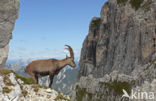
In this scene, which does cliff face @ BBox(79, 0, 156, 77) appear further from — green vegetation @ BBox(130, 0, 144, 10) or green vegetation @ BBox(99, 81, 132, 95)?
green vegetation @ BBox(99, 81, 132, 95)

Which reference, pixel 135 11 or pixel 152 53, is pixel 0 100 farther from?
pixel 135 11

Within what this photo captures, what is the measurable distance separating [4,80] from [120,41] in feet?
570

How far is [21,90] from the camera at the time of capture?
47.8 feet

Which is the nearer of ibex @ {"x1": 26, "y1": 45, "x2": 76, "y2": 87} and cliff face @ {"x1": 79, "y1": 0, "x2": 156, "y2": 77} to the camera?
ibex @ {"x1": 26, "y1": 45, "x2": 76, "y2": 87}

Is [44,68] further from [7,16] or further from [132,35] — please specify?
[132,35]

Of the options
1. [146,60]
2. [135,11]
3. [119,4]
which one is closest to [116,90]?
[146,60]

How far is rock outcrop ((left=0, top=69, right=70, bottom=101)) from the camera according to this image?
13771mm

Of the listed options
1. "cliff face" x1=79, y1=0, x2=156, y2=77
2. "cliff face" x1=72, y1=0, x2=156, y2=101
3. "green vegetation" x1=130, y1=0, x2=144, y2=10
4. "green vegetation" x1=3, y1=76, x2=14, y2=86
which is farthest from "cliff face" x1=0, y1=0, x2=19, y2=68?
"green vegetation" x1=130, y1=0, x2=144, y2=10

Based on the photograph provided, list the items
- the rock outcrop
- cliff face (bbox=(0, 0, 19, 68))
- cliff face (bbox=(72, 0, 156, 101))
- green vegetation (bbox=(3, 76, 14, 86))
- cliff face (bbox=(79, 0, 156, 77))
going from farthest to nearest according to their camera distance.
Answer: cliff face (bbox=(79, 0, 156, 77)), cliff face (bbox=(72, 0, 156, 101)), cliff face (bbox=(0, 0, 19, 68)), green vegetation (bbox=(3, 76, 14, 86)), the rock outcrop

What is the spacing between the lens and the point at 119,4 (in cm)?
19125

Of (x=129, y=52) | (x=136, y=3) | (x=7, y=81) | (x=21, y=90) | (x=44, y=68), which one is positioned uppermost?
(x=136, y=3)

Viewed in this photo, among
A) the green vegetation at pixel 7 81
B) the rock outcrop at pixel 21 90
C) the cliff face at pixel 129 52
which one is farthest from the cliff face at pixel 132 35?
the green vegetation at pixel 7 81

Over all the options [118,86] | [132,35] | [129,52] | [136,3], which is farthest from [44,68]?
[136,3]

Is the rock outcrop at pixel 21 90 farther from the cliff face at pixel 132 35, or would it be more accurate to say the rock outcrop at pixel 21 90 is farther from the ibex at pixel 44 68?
the cliff face at pixel 132 35
